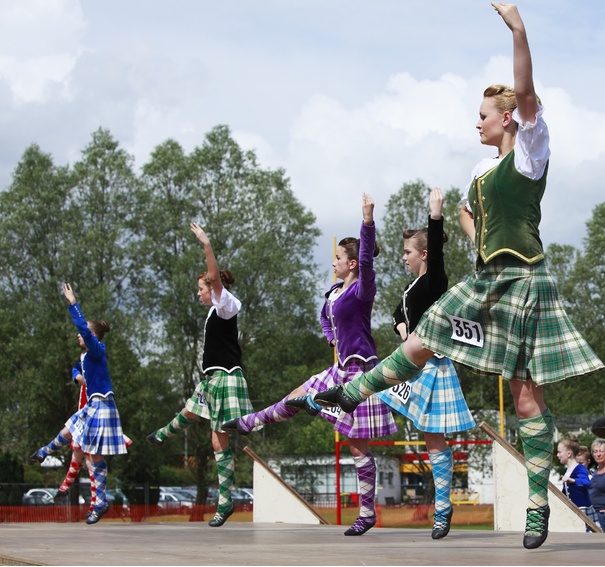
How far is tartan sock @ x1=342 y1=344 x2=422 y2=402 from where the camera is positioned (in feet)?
15.8

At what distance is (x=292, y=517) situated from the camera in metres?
10.6

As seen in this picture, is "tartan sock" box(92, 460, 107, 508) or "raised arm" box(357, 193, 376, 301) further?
"tartan sock" box(92, 460, 107, 508)

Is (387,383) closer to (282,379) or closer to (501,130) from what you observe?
(501,130)

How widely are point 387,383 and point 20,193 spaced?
34733 millimetres

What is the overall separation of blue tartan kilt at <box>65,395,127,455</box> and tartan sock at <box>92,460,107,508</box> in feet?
0.68

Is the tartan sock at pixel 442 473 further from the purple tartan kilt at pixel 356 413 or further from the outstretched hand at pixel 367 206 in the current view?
the outstretched hand at pixel 367 206

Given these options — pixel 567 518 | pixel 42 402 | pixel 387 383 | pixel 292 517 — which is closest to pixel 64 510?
pixel 292 517

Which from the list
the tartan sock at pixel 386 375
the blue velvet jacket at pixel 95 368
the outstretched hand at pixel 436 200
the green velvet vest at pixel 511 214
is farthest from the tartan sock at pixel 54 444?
the green velvet vest at pixel 511 214

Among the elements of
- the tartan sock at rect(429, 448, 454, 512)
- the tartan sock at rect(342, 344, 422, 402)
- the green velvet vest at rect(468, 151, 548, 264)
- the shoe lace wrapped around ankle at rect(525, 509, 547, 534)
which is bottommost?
the shoe lace wrapped around ankle at rect(525, 509, 547, 534)

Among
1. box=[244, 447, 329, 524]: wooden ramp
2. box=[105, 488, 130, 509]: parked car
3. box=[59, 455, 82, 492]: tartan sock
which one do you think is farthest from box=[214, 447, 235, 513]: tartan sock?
box=[105, 488, 130, 509]: parked car

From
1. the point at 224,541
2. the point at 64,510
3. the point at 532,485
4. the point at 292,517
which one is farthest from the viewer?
the point at 64,510

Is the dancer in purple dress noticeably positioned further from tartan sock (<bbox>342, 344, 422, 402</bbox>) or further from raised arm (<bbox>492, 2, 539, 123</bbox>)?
raised arm (<bbox>492, 2, 539, 123</bbox>)

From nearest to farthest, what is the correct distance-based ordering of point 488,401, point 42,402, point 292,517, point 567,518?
1. point 567,518
2. point 292,517
3. point 42,402
4. point 488,401

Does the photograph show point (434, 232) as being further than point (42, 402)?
No
